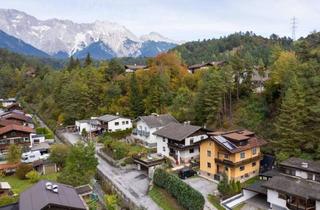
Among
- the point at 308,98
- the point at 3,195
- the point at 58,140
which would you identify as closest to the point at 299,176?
the point at 308,98

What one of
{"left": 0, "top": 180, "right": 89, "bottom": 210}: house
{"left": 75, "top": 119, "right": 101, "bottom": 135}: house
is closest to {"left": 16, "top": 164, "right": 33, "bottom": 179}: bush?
{"left": 0, "top": 180, "right": 89, "bottom": 210}: house

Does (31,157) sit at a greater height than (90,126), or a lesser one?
lesser

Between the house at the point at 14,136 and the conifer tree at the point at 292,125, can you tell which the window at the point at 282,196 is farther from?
the house at the point at 14,136

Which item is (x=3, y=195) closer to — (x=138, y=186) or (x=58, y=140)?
(x=138, y=186)

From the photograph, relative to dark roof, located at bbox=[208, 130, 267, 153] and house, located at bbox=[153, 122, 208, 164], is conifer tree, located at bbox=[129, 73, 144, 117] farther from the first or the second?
dark roof, located at bbox=[208, 130, 267, 153]

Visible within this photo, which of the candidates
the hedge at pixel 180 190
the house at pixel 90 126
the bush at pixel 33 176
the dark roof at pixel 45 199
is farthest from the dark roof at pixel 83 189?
the house at pixel 90 126

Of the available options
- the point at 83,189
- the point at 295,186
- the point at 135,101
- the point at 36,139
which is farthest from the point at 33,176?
the point at 295,186

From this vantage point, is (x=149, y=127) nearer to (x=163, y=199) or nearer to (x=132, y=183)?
(x=132, y=183)
